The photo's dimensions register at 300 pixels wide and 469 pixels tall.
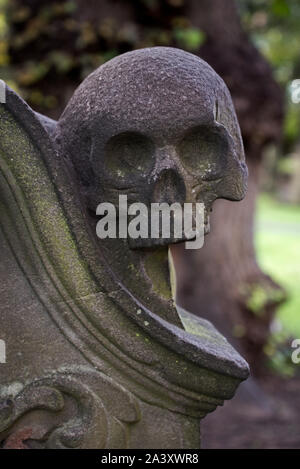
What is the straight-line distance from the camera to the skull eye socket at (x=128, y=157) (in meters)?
1.38

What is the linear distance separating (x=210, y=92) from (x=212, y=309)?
10.1 ft

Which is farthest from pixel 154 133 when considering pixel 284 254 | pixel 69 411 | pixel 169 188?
pixel 284 254

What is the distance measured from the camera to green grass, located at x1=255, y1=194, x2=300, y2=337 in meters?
7.27

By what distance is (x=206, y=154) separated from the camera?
1.44m

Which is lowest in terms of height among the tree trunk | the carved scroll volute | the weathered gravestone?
the carved scroll volute

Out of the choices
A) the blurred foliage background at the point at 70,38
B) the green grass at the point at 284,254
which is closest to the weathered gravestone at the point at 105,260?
the blurred foliage background at the point at 70,38

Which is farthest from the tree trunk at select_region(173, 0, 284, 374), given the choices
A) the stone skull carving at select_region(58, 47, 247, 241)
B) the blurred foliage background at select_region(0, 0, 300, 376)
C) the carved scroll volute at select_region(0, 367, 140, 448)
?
the carved scroll volute at select_region(0, 367, 140, 448)

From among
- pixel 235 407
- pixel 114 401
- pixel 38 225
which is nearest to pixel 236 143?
pixel 38 225

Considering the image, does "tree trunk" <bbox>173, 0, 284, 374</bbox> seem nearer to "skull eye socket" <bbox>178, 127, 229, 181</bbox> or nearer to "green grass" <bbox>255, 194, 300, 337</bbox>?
"green grass" <bbox>255, 194, 300, 337</bbox>

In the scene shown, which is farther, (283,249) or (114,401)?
(283,249)

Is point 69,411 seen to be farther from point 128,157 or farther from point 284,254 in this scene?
point 284,254

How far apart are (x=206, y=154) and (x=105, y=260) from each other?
1.25 ft
